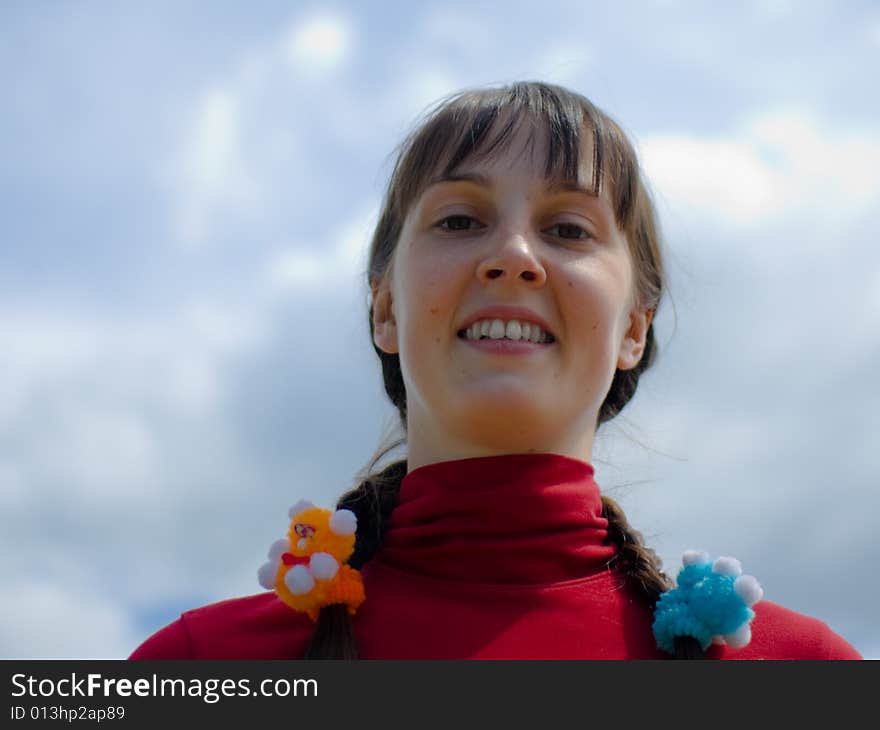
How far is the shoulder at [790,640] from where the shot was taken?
356 cm

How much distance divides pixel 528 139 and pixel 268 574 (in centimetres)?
152

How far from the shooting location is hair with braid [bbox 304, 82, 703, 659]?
12.4ft

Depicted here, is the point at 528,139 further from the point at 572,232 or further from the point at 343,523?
the point at 343,523

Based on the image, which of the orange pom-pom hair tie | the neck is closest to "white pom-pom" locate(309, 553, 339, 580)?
the orange pom-pom hair tie

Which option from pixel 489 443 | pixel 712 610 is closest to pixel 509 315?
pixel 489 443

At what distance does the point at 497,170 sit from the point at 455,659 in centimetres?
143

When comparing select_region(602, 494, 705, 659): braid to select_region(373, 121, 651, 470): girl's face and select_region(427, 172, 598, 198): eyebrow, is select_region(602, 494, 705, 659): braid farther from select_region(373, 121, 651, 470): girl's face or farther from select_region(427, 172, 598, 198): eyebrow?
select_region(427, 172, 598, 198): eyebrow

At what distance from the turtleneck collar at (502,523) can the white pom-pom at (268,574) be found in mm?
356

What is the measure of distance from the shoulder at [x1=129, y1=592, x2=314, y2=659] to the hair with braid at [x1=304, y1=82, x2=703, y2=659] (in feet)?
0.90

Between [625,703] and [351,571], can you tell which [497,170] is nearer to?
[351,571]

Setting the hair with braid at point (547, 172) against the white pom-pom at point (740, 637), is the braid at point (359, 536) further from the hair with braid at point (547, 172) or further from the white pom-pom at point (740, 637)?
the white pom-pom at point (740, 637)

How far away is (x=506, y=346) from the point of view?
3498 mm

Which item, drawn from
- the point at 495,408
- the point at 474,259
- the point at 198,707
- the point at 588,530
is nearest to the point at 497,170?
the point at 474,259

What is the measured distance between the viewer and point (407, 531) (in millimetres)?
3652
